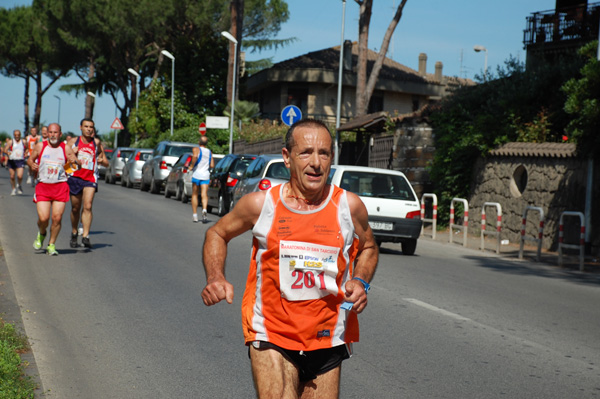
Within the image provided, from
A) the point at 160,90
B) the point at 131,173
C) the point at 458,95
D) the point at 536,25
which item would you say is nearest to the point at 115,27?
the point at 160,90

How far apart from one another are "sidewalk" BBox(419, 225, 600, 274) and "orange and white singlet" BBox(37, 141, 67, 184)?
877 centimetres

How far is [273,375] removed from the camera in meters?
3.44

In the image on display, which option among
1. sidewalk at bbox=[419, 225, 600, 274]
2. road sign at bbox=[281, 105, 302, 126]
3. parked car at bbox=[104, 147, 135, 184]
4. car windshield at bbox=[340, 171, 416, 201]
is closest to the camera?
car windshield at bbox=[340, 171, 416, 201]

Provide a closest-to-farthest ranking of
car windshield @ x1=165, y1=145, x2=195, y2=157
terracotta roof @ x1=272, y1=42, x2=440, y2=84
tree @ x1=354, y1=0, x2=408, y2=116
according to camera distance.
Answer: car windshield @ x1=165, y1=145, x2=195, y2=157
tree @ x1=354, y1=0, x2=408, y2=116
terracotta roof @ x1=272, y1=42, x2=440, y2=84

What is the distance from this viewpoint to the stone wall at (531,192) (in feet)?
59.0

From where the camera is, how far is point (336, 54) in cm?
5706

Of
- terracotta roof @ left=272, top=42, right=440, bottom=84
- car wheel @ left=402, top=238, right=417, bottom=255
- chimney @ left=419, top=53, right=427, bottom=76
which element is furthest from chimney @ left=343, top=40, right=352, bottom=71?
car wheel @ left=402, top=238, right=417, bottom=255

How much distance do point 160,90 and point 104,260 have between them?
142ft

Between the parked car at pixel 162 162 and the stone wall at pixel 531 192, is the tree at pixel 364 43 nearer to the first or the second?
the parked car at pixel 162 162

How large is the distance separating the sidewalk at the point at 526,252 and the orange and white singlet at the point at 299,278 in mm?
12150

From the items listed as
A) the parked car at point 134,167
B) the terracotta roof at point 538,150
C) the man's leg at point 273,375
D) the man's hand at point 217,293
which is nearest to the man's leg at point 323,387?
the man's leg at point 273,375

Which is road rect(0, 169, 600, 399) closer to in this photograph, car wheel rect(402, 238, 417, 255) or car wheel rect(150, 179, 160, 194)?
car wheel rect(402, 238, 417, 255)

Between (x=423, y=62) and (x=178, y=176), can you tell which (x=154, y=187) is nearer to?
(x=178, y=176)

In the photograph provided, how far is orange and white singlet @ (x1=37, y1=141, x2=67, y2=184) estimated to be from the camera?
38.7 ft
